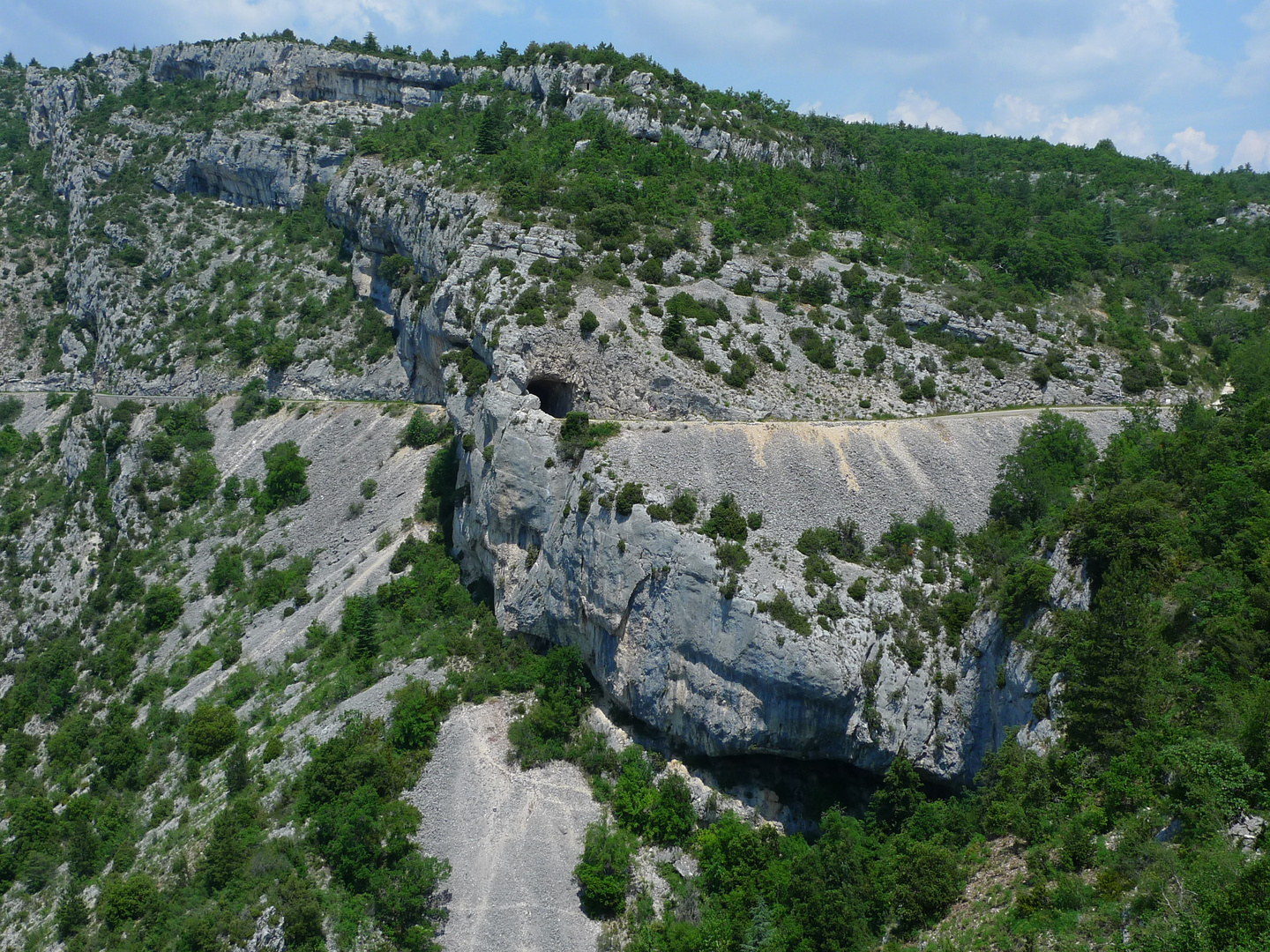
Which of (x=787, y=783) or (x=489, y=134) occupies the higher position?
(x=489, y=134)

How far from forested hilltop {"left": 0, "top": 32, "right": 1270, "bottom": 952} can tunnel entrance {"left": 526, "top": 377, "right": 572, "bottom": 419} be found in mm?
463

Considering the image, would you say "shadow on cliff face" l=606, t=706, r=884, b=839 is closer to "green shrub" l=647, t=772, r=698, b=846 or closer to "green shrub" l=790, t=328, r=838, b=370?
"green shrub" l=647, t=772, r=698, b=846

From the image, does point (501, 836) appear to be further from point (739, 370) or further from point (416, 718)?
point (739, 370)

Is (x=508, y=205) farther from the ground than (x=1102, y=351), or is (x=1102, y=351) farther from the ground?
(x=508, y=205)

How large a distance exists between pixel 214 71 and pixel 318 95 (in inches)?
714

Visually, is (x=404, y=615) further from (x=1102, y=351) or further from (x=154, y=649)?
(x=1102, y=351)

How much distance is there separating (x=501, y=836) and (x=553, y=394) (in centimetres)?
2833

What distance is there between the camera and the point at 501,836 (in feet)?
128

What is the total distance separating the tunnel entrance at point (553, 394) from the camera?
53.9 meters

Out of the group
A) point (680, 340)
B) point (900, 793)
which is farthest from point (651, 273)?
point (900, 793)

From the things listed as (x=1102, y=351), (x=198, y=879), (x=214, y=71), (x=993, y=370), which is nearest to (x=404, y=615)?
(x=198, y=879)

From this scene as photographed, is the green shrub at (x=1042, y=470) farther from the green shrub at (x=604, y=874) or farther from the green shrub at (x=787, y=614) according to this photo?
the green shrub at (x=604, y=874)

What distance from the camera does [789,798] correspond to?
4178cm

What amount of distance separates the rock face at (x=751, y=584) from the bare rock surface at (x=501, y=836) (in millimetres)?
5999
